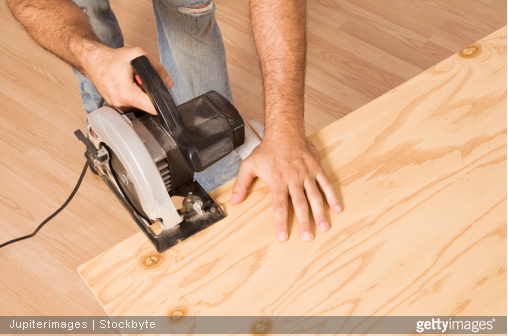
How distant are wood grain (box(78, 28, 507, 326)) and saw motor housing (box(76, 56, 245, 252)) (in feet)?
0.11

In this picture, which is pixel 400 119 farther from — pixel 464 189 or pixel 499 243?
pixel 499 243

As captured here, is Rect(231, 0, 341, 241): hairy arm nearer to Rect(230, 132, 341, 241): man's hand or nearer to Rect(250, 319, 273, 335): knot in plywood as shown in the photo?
Rect(230, 132, 341, 241): man's hand

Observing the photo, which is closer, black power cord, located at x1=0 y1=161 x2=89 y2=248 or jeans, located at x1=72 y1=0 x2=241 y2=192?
jeans, located at x1=72 y1=0 x2=241 y2=192

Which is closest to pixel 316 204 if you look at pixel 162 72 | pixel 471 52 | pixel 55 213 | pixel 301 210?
pixel 301 210

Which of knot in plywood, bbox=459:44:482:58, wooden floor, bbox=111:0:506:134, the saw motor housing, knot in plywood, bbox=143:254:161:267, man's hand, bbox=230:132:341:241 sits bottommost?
wooden floor, bbox=111:0:506:134

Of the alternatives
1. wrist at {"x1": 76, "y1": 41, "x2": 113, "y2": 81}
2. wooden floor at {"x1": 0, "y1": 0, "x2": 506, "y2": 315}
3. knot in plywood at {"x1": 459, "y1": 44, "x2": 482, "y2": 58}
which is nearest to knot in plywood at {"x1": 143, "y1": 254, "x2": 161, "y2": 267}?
wrist at {"x1": 76, "y1": 41, "x2": 113, "y2": 81}

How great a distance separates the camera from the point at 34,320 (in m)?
1.67

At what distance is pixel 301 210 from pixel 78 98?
1.56 m

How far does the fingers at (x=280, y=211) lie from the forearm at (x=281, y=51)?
0.23 metres

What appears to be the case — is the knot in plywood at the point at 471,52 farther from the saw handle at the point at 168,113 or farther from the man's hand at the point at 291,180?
the saw handle at the point at 168,113

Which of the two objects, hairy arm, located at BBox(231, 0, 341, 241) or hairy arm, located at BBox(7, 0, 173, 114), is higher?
hairy arm, located at BBox(7, 0, 173, 114)

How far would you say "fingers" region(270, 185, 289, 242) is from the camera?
0.88 meters

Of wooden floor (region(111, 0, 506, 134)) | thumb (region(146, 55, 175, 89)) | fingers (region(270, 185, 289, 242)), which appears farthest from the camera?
wooden floor (region(111, 0, 506, 134))

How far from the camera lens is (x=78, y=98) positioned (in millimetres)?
2197
